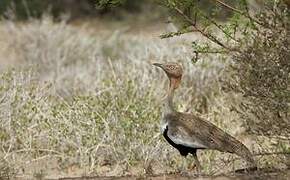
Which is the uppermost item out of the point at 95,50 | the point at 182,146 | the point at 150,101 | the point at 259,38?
the point at 259,38

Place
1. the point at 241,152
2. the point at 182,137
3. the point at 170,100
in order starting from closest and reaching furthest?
the point at 182,137 → the point at 241,152 → the point at 170,100

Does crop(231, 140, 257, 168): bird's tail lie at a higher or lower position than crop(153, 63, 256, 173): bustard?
lower

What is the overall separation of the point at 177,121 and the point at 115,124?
226 cm

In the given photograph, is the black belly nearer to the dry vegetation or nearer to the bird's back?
the bird's back

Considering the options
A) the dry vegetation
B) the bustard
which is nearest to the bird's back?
the bustard

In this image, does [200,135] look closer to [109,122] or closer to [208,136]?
[208,136]

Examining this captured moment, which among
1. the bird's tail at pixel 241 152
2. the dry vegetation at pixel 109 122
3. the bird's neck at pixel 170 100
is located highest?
the bird's neck at pixel 170 100

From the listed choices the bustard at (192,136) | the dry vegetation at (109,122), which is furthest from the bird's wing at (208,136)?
the dry vegetation at (109,122)

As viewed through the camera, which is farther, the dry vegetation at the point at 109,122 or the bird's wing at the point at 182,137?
the dry vegetation at the point at 109,122

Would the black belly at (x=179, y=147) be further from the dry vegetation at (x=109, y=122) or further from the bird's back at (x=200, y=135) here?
the dry vegetation at (x=109, y=122)

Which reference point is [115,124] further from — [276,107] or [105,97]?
[276,107]

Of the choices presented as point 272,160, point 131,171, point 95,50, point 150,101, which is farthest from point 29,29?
point 272,160

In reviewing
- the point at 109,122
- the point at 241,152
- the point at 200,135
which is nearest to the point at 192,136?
the point at 200,135

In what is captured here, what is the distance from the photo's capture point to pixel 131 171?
8.15m
